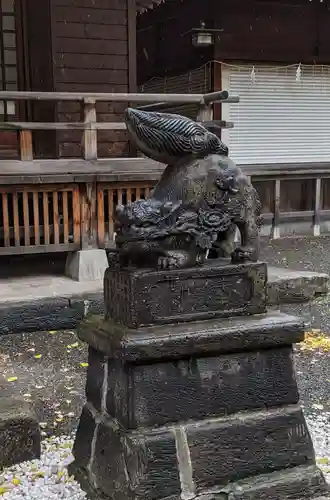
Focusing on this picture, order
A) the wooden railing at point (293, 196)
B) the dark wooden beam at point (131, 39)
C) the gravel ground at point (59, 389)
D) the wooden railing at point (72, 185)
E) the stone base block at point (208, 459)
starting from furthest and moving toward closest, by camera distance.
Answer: the wooden railing at point (293, 196) → the dark wooden beam at point (131, 39) → the wooden railing at point (72, 185) → the gravel ground at point (59, 389) → the stone base block at point (208, 459)

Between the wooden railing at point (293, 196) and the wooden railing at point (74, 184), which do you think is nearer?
the wooden railing at point (74, 184)

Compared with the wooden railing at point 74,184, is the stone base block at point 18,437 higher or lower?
lower

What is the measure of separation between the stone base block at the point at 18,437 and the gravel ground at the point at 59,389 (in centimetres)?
7

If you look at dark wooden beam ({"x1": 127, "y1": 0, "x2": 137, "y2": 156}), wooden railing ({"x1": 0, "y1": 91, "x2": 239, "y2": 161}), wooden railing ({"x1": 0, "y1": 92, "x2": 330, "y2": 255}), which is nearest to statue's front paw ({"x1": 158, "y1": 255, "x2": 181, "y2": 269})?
wooden railing ({"x1": 0, "y1": 92, "x2": 330, "y2": 255})

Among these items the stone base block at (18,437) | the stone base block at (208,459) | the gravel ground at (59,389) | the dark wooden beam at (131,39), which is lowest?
the gravel ground at (59,389)

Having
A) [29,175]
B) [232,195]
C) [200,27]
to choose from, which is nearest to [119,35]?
[200,27]

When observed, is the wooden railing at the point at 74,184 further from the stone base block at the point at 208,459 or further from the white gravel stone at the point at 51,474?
the stone base block at the point at 208,459

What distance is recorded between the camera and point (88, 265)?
7793 millimetres

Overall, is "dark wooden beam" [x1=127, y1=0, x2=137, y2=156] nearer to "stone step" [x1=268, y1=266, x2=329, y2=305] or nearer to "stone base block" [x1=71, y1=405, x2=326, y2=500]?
"stone step" [x1=268, y1=266, x2=329, y2=305]

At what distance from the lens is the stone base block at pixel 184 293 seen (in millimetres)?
2896

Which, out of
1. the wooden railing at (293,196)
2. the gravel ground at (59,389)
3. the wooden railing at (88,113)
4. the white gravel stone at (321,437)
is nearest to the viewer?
the gravel ground at (59,389)

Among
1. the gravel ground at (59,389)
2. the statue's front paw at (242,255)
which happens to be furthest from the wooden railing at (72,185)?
the statue's front paw at (242,255)

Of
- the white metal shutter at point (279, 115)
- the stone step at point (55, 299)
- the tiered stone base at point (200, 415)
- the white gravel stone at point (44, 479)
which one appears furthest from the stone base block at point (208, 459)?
the white metal shutter at point (279, 115)

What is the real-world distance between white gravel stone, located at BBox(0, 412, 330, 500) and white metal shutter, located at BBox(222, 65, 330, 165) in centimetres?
885
